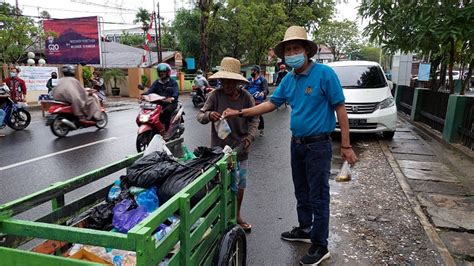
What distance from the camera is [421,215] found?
13.9 feet

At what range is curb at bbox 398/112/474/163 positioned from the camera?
7.04 metres

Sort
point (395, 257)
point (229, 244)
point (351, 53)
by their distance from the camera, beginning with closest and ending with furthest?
1. point (229, 244)
2. point (395, 257)
3. point (351, 53)

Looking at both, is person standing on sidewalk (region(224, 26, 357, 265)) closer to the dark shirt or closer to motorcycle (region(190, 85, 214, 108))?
the dark shirt

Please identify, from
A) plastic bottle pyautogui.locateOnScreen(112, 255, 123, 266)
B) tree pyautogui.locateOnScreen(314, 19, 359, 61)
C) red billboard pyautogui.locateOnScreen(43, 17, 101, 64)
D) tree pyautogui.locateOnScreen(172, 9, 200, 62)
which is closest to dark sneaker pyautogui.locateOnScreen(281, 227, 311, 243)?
plastic bottle pyautogui.locateOnScreen(112, 255, 123, 266)

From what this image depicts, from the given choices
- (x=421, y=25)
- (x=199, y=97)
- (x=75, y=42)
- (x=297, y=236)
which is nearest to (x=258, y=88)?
(x=421, y=25)

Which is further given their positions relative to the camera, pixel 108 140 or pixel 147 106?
pixel 108 140

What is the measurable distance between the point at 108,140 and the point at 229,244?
667 centimetres

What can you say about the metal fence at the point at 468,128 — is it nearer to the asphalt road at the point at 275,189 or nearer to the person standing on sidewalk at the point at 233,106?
the asphalt road at the point at 275,189

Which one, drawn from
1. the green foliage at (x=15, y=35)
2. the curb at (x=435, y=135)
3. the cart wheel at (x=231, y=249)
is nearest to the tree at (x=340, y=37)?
the green foliage at (x=15, y=35)

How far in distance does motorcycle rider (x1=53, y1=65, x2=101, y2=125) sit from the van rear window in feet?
20.3

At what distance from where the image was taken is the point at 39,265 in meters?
1.56

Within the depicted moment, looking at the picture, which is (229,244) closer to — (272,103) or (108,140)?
(272,103)

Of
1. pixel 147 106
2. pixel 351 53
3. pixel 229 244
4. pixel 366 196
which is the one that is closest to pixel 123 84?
pixel 147 106

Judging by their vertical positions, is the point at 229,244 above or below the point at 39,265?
below
